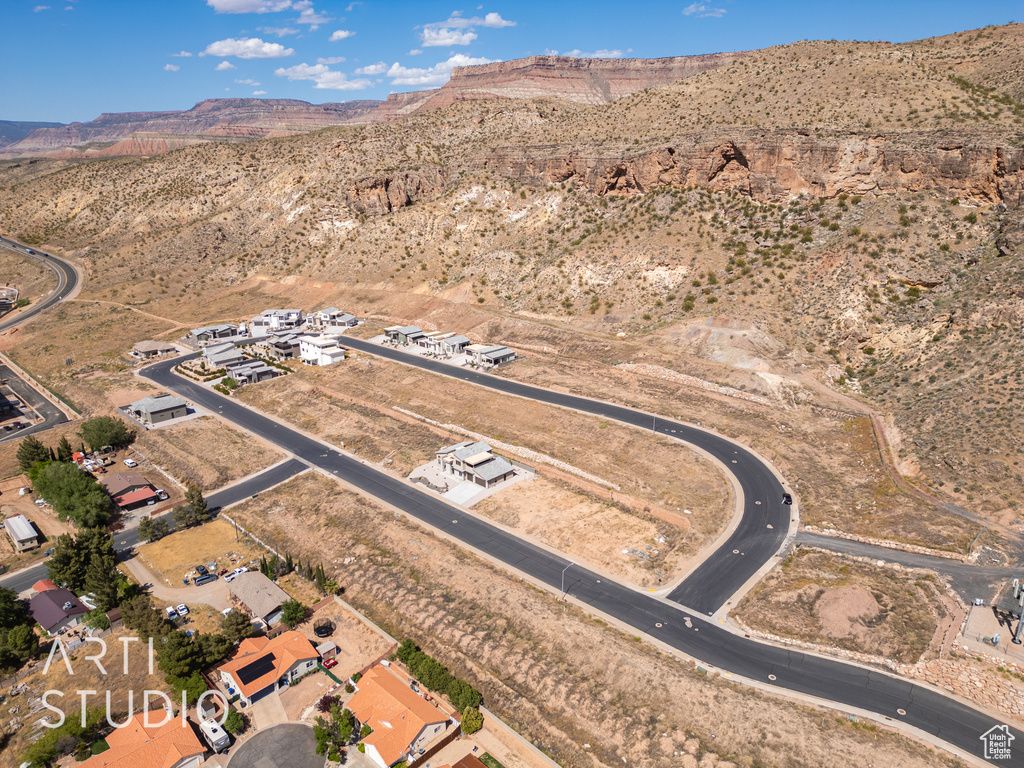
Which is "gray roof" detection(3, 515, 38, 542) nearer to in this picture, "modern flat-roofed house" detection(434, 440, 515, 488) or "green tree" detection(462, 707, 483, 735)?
"modern flat-roofed house" detection(434, 440, 515, 488)

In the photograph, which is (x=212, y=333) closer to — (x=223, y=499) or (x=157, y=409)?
(x=157, y=409)

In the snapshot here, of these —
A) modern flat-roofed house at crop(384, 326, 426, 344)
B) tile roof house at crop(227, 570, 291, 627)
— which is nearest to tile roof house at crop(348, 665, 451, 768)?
tile roof house at crop(227, 570, 291, 627)

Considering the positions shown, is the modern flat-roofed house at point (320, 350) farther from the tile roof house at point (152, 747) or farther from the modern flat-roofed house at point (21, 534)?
the tile roof house at point (152, 747)

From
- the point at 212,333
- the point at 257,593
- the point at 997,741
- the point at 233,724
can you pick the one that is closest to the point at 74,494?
the point at 257,593

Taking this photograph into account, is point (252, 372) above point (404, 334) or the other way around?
the other way around

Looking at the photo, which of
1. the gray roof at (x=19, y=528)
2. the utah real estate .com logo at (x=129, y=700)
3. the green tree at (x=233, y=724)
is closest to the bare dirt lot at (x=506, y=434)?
the gray roof at (x=19, y=528)

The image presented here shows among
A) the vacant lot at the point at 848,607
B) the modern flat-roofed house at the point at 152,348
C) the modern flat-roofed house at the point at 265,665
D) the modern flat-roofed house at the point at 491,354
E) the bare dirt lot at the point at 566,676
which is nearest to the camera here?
the bare dirt lot at the point at 566,676

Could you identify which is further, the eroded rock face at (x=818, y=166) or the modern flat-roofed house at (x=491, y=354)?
the modern flat-roofed house at (x=491, y=354)
